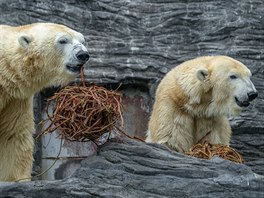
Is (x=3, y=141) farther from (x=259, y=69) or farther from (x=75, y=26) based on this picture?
(x=259, y=69)

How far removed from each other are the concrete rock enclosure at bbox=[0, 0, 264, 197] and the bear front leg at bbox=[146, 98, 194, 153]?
1.22 m

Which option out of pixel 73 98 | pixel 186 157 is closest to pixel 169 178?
pixel 186 157

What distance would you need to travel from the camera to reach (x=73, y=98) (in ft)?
21.1

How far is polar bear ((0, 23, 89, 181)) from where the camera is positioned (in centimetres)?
685

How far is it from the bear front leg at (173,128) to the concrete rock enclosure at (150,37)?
1221 mm

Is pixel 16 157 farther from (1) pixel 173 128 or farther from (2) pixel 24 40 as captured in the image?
(1) pixel 173 128

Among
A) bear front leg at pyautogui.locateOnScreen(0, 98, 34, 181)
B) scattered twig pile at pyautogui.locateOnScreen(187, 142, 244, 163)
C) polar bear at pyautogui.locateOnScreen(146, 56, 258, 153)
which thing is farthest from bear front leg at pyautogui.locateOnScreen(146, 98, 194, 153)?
bear front leg at pyautogui.locateOnScreen(0, 98, 34, 181)

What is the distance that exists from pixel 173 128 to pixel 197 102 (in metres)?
0.33

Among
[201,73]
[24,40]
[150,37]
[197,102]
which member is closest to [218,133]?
[197,102]

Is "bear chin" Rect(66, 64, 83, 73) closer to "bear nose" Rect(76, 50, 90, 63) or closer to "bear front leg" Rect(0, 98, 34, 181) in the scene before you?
"bear nose" Rect(76, 50, 90, 63)

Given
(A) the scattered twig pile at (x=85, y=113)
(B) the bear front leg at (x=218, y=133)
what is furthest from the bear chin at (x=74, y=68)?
(B) the bear front leg at (x=218, y=133)

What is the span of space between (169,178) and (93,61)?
326cm

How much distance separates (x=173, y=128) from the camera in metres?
8.00

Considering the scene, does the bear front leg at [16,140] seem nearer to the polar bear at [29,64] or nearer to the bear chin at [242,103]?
the polar bear at [29,64]
